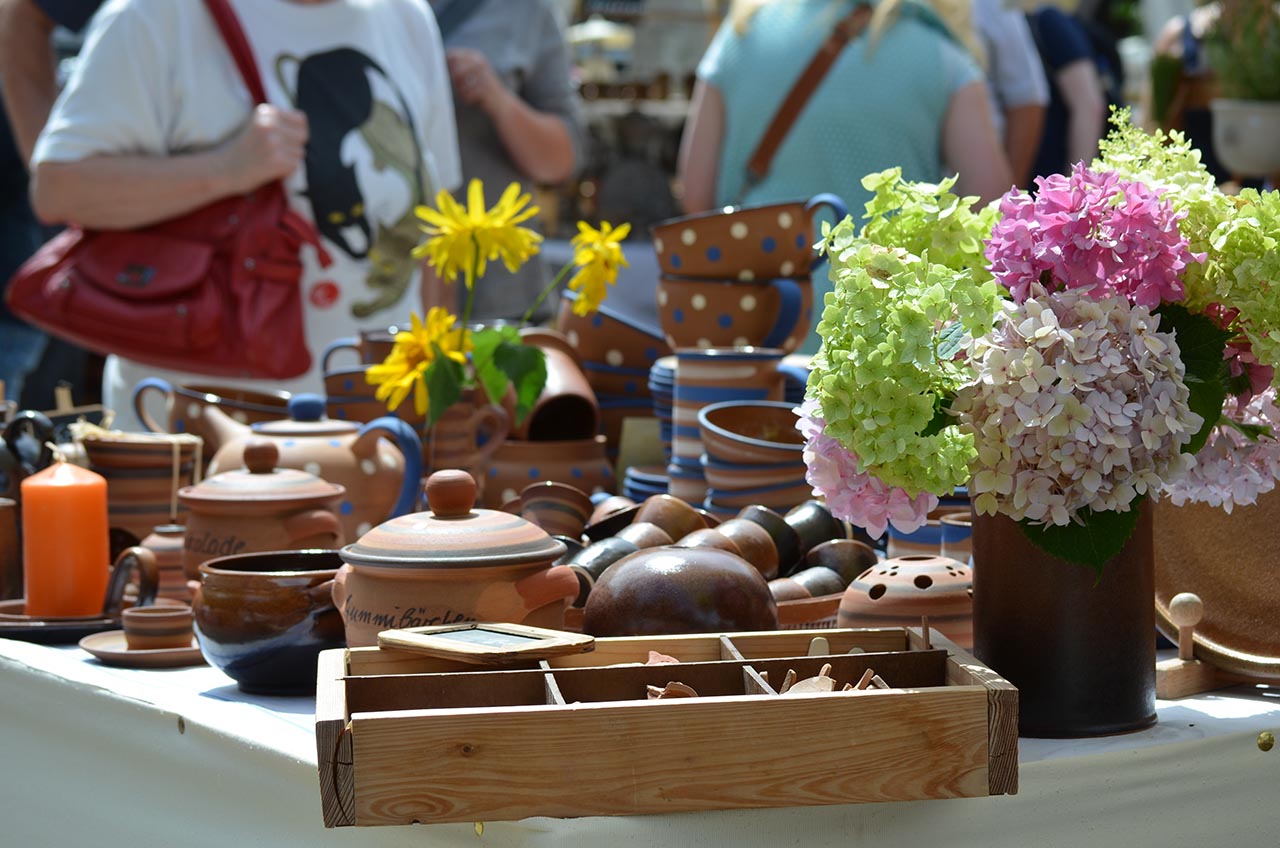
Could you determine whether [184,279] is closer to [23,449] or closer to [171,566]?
[23,449]

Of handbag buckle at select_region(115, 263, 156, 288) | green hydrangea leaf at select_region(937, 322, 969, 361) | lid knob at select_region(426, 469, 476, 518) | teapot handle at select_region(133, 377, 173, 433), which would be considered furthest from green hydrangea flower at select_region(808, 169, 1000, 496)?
handbag buckle at select_region(115, 263, 156, 288)

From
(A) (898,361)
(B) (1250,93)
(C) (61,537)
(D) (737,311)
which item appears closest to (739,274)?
(D) (737,311)

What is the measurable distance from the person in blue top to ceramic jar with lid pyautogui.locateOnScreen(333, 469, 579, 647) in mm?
1656

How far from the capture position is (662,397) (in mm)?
2205

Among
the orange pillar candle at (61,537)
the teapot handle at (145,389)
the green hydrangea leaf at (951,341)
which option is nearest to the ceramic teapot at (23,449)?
the teapot handle at (145,389)

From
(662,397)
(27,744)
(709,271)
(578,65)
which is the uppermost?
(578,65)

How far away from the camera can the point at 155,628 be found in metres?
1.71

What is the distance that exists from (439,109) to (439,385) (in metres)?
1.18

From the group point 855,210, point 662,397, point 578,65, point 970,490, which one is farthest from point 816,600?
point 578,65

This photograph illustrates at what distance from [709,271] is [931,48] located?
1.03 m

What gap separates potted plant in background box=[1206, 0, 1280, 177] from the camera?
4062mm

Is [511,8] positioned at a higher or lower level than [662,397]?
higher

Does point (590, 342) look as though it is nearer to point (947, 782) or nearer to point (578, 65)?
point (947, 782)

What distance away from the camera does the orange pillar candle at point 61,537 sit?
188 centimetres
